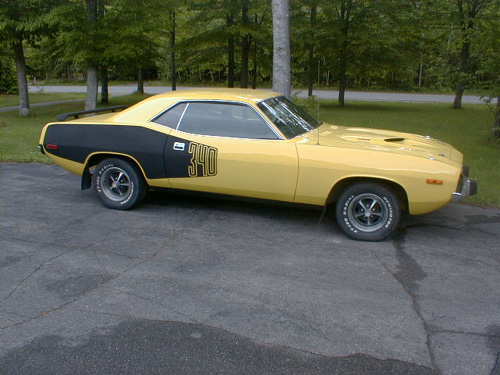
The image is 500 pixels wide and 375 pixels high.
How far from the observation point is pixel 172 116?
19.7ft

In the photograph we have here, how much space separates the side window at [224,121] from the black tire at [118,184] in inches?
32.6

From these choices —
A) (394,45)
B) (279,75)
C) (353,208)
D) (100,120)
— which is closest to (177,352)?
(353,208)

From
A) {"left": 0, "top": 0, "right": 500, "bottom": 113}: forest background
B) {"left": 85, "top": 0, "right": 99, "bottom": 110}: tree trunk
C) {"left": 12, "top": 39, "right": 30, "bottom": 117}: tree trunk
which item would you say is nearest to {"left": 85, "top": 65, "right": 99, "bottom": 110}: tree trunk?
{"left": 85, "top": 0, "right": 99, "bottom": 110}: tree trunk

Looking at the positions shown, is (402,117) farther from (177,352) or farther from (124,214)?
(177,352)

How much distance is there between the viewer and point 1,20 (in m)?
14.6

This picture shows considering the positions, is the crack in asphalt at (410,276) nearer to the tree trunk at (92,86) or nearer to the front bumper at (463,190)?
the front bumper at (463,190)

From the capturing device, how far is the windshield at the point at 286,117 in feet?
19.0

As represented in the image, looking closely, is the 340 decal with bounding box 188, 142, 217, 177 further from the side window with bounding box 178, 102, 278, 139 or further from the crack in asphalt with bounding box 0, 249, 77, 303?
the crack in asphalt with bounding box 0, 249, 77, 303

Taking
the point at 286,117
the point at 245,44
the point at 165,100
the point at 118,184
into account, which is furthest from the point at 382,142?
the point at 245,44

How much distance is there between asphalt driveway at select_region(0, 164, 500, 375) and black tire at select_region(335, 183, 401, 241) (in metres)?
0.15

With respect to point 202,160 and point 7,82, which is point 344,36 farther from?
point 7,82

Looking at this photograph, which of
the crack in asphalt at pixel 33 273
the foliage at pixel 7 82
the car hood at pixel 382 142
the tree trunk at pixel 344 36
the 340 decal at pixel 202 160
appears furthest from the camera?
the foliage at pixel 7 82

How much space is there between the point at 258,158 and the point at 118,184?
185 centimetres

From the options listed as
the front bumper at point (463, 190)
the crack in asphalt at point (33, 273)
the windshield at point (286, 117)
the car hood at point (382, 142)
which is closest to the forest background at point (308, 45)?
the car hood at point (382, 142)
